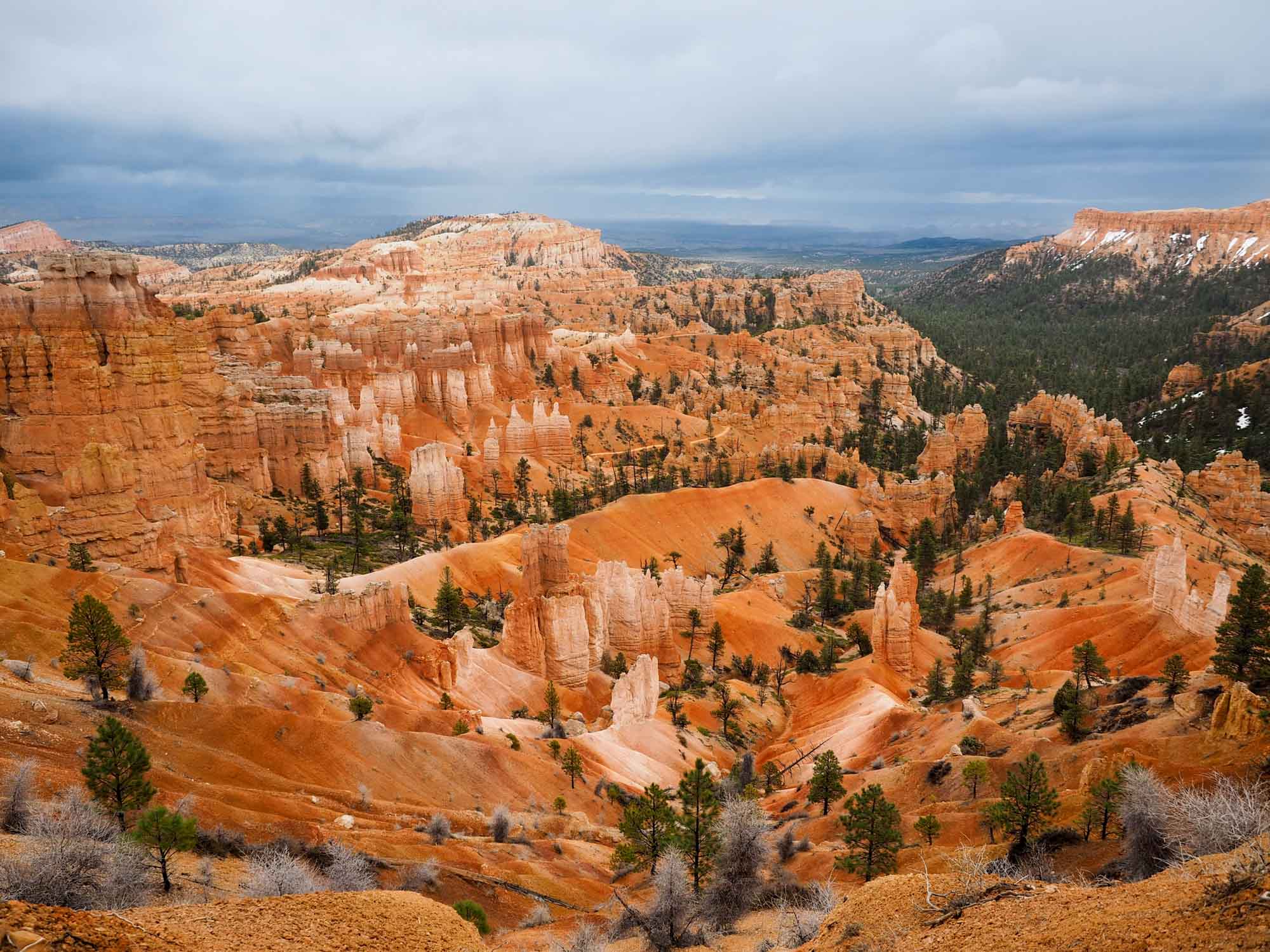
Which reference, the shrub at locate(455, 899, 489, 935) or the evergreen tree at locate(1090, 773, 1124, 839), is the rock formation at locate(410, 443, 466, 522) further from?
the evergreen tree at locate(1090, 773, 1124, 839)

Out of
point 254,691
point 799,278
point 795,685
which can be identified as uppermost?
point 799,278

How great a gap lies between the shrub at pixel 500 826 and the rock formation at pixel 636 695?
48.9ft

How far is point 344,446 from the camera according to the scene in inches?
2810

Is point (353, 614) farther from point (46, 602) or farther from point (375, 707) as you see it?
point (46, 602)

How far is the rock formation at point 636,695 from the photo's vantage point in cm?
4000

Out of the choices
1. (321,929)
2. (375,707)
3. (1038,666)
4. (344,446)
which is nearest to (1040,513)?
(1038,666)

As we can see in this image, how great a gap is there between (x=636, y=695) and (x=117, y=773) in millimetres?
26653

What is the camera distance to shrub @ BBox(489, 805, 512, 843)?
23.8 m

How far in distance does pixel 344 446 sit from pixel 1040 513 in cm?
5917

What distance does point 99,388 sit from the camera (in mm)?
38188

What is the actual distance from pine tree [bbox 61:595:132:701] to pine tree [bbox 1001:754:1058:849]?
21.5 metres

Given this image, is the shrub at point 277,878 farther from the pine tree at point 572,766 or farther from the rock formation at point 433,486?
the rock formation at point 433,486

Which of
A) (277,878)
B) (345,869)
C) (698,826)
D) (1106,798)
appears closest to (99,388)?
(345,869)

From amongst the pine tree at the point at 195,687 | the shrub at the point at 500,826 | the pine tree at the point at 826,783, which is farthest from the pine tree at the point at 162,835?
the pine tree at the point at 826,783
